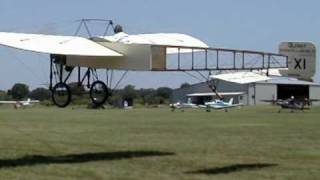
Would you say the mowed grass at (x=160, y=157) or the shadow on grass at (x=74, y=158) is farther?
the shadow on grass at (x=74, y=158)

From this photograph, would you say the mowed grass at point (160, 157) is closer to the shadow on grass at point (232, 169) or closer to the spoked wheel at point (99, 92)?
the shadow on grass at point (232, 169)

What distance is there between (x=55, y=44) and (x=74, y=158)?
3.77 m

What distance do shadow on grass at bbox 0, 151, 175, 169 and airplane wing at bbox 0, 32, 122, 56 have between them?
3.27m

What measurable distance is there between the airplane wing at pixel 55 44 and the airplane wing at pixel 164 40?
109 centimetres

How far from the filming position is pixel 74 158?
2220cm

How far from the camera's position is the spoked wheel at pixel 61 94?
25.3 meters

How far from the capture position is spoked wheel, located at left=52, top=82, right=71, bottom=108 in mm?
25297

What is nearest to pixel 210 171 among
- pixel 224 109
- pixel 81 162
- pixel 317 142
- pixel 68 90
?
pixel 81 162

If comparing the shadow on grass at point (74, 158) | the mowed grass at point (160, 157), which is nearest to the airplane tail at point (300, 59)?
the mowed grass at point (160, 157)

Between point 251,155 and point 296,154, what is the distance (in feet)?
5.11

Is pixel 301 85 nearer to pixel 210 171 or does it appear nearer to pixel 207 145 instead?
pixel 207 145

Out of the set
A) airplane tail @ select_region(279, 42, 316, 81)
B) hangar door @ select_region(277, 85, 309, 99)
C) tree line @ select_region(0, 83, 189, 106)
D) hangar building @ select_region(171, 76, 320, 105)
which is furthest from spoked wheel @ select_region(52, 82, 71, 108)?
hangar door @ select_region(277, 85, 309, 99)

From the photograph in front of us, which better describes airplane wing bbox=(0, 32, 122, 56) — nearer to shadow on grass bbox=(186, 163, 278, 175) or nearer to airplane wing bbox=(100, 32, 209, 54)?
airplane wing bbox=(100, 32, 209, 54)

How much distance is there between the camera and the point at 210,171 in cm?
1862
